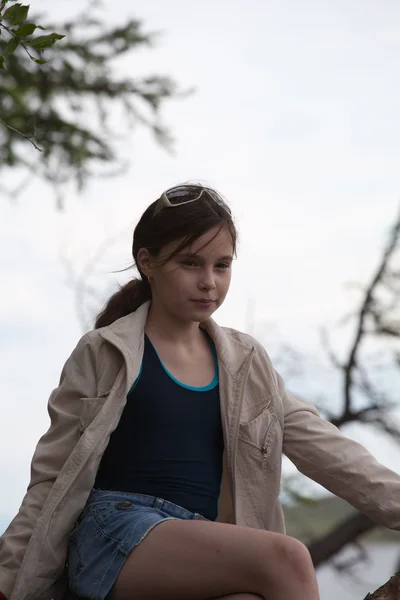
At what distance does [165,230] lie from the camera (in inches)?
91.4

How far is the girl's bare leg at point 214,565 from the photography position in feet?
5.81

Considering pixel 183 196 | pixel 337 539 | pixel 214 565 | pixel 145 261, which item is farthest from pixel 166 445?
pixel 337 539

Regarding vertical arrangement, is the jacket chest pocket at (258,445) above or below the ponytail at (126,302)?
below

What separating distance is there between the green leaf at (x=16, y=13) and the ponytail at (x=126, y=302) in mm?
800

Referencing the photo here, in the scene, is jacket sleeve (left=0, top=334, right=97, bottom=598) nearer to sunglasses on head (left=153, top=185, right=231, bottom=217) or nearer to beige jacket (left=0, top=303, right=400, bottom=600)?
beige jacket (left=0, top=303, right=400, bottom=600)

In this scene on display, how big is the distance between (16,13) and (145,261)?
74cm

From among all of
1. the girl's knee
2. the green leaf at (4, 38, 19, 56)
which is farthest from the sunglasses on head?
the girl's knee

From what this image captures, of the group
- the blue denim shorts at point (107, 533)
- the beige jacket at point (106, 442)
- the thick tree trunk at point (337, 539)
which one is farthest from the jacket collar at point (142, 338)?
the thick tree trunk at point (337, 539)

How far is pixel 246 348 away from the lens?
242 cm

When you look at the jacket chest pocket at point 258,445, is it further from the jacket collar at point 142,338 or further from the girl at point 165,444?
the jacket collar at point 142,338

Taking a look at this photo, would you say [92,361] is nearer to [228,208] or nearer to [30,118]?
[228,208]

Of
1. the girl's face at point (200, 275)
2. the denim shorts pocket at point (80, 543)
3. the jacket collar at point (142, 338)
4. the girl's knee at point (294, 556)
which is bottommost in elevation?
the denim shorts pocket at point (80, 543)

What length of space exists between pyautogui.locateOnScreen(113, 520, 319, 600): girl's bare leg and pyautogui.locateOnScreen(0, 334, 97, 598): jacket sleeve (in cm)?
33

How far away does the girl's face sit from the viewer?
223cm
